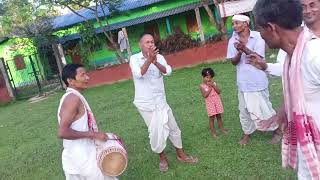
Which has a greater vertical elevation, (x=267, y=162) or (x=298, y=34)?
(x=298, y=34)

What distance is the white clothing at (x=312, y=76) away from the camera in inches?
89.7

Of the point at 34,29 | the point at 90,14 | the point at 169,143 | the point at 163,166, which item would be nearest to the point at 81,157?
the point at 163,166

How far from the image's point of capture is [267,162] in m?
5.14

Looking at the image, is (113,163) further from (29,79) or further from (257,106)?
(29,79)

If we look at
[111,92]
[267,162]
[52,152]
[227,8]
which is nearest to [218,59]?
[227,8]

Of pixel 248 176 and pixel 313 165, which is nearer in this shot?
pixel 313 165

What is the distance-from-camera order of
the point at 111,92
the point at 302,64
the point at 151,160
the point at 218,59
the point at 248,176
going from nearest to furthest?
the point at 302,64 < the point at 248,176 < the point at 151,160 < the point at 111,92 < the point at 218,59

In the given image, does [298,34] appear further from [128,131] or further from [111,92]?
[111,92]

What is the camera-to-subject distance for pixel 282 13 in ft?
7.52

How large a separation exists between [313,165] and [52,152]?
6.03 meters

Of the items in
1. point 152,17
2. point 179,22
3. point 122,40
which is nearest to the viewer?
point 122,40

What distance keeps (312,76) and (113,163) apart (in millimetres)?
2339

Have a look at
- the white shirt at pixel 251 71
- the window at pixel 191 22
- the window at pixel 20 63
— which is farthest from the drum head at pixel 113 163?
the window at pixel 20 63

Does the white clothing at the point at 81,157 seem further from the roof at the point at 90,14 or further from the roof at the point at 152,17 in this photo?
the roof at the point at 90,14
